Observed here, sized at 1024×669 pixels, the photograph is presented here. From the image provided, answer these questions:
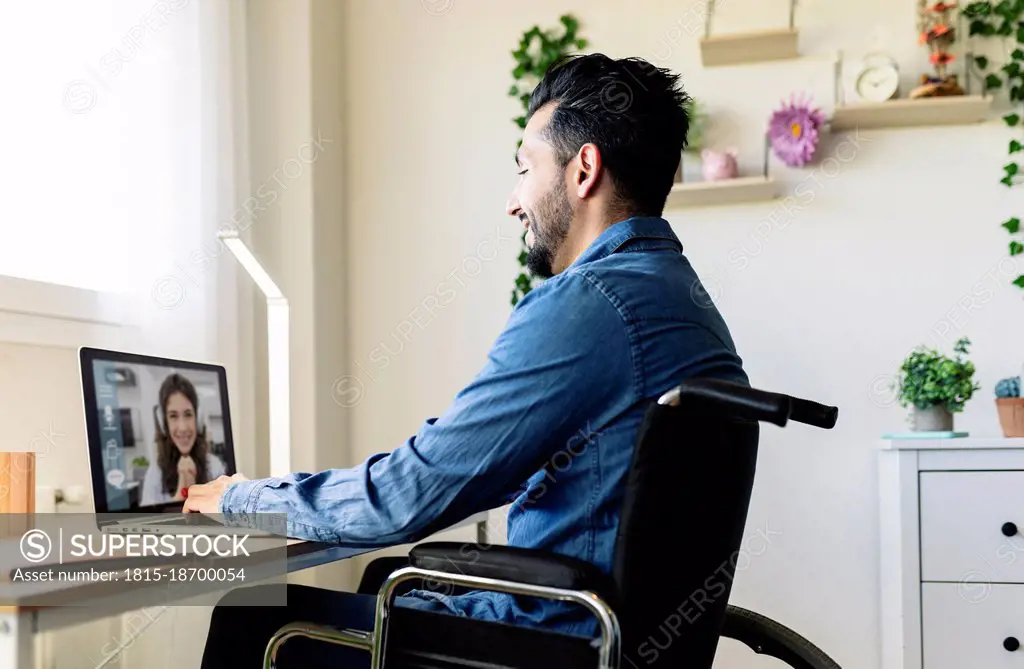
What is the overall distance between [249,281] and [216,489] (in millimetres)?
1254

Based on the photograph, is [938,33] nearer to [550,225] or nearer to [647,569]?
[550,225]

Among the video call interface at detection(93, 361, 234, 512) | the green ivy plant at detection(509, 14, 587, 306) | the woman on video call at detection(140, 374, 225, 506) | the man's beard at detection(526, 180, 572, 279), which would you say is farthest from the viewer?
the green ivy plant at detection(509, 14, 587, 306)

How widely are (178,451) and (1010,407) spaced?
1838mm

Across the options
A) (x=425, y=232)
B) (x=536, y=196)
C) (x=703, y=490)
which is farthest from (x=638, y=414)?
(x=425, y=232)

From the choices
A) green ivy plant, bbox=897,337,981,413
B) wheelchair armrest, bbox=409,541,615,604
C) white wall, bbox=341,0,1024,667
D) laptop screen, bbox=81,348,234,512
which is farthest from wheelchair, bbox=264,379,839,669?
white wall, bbox=341,0,1024,667

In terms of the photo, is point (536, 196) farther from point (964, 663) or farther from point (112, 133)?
point (964, 663)

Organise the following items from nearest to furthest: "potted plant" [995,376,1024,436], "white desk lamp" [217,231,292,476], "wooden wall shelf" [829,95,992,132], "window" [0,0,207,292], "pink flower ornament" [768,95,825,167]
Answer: "window" [0,0,207,292] → "white desk lamp" [217,231,292,476] → "potted plant" [995,376,1024,436] → "wooden wall shelf" [829,95,992,132] → "pink flower ornament" [768,95,825,167]

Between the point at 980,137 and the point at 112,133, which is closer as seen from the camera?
the point at 112,133

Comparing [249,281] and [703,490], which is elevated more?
[249,281]

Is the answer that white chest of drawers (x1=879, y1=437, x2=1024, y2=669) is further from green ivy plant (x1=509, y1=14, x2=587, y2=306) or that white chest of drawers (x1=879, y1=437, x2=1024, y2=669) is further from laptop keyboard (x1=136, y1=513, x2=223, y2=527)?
laptop keyboard (x1=136, y1=513, x2=223, y2=527)

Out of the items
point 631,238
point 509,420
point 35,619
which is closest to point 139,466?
point 35,619

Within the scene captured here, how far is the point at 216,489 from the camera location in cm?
143

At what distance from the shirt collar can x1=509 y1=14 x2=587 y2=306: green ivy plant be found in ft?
4.79

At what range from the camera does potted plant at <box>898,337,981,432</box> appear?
2.33m
